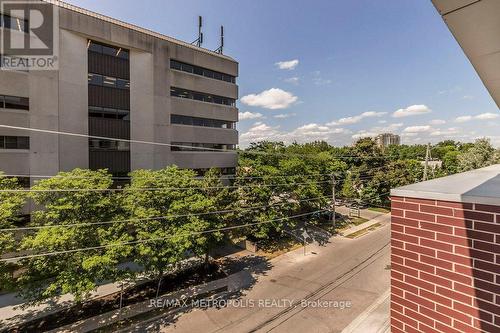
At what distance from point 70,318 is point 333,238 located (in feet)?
69.8

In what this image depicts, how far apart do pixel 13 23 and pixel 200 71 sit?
578 inches

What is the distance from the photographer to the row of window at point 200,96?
82.7ft

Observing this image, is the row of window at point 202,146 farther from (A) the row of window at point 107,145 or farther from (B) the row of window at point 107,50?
(B) the row of window at point 107,50

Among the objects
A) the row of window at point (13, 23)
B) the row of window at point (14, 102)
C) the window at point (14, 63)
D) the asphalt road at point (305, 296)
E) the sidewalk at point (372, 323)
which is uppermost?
the row of window at point (13, 23)

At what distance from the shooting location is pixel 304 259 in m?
20.1

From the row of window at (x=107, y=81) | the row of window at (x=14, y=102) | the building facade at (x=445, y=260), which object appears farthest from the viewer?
the row of window at (x=107, y=81)

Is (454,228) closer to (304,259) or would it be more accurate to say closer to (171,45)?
(304,259)

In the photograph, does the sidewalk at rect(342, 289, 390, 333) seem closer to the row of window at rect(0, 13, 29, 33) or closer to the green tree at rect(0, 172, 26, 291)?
the green tree at rect(0, 172, 26, 291)

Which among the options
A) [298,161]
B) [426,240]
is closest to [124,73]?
[298,161]

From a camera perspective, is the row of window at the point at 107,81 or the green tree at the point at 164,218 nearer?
the green tree at the point at 164,218

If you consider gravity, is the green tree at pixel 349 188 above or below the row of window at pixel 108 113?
below

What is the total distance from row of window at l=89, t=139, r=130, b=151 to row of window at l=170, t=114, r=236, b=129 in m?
5.09

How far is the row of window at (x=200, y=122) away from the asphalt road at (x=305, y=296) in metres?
15.6

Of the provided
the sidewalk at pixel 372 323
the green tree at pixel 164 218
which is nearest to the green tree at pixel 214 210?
the green tree at pixel 164 218
